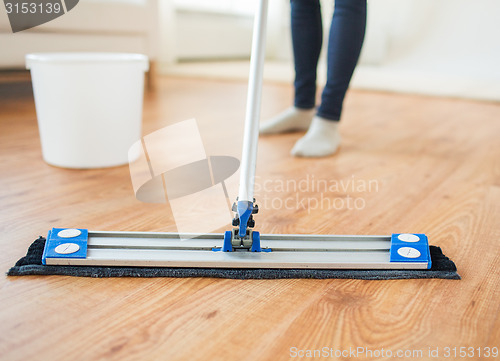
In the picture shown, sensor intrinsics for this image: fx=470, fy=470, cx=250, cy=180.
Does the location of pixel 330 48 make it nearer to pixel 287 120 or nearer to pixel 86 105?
pixel 287 120

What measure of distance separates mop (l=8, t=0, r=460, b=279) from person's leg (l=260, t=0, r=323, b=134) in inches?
31.1

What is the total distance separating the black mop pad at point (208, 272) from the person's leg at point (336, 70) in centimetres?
68

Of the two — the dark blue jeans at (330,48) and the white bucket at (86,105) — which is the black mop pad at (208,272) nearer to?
the white bucket at (86,105)

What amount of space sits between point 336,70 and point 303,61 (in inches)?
7.9

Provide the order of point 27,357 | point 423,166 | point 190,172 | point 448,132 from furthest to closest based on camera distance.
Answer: point 448,132
point 423,166
point 190,172
point 27,357

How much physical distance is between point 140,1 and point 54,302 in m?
1.94

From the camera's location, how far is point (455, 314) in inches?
24.1

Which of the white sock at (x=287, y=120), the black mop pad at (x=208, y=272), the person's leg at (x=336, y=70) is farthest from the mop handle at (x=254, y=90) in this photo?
the white sock at (x=287, y=120)

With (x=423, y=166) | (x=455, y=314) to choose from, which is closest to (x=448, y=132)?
(x=423, y=166)

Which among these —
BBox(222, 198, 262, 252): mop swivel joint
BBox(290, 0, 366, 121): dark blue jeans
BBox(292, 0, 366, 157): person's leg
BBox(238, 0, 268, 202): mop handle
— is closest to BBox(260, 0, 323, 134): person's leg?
BBox(290, 0, 366, 121): dark blue jeans

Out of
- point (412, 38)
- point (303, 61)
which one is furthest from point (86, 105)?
point (412, 38)

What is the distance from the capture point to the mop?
0.65m

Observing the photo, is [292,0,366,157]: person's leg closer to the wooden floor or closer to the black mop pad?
the wooden floor

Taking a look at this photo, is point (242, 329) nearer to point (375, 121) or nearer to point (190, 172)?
point (190, 172)
